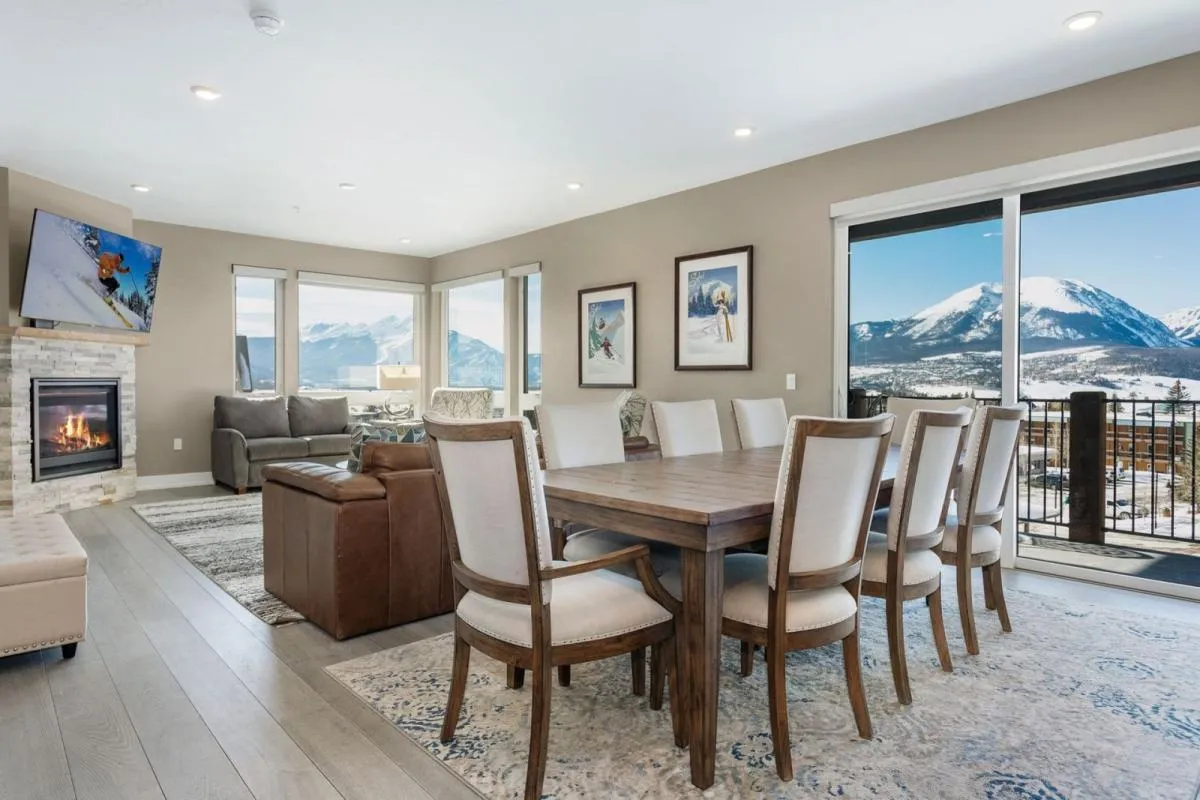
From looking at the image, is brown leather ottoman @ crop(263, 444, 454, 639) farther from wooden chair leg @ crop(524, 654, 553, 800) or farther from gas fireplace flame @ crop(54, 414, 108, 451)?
gas fireplace flame @ crop(54, 414, 108, 451)

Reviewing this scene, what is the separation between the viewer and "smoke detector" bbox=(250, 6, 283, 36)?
113 inches

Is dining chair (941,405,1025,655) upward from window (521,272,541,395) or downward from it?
downward

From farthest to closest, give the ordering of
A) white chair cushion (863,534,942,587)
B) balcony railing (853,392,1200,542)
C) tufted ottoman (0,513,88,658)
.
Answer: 1. balcony railing (853,392,1200,542)
2. tufted ottoman (0,513,88,658)
3. white chair cushion (863,534,942,587)

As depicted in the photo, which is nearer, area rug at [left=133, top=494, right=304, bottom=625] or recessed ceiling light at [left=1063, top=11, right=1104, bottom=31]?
recessed ceiling light at [left=1063, top=11, right=1104, bottom=31]

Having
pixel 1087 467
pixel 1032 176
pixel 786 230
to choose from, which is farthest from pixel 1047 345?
pixel 786 230

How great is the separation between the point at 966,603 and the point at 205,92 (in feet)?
14.6

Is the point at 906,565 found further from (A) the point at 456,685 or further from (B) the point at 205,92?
(B) the point at 205,92

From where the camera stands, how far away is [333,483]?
2.85 m

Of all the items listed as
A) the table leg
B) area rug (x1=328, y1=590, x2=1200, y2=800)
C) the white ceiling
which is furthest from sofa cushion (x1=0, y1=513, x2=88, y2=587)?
the table leg

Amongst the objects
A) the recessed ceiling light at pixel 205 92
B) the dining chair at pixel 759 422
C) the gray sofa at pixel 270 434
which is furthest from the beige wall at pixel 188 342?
the dining chair at pixel 759 422

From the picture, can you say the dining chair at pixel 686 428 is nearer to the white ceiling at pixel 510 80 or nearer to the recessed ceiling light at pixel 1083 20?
the white ceiling at pixel 510 80

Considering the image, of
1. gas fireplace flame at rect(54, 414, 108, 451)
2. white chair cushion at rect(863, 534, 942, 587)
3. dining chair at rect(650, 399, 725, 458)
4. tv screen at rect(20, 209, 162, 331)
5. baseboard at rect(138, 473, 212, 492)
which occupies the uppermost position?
tv screen at rect(20, 209, 162, 331)

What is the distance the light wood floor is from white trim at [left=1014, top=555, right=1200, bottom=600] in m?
0.12

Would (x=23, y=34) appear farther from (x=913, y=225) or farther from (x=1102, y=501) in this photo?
(x=1102, y=501)
